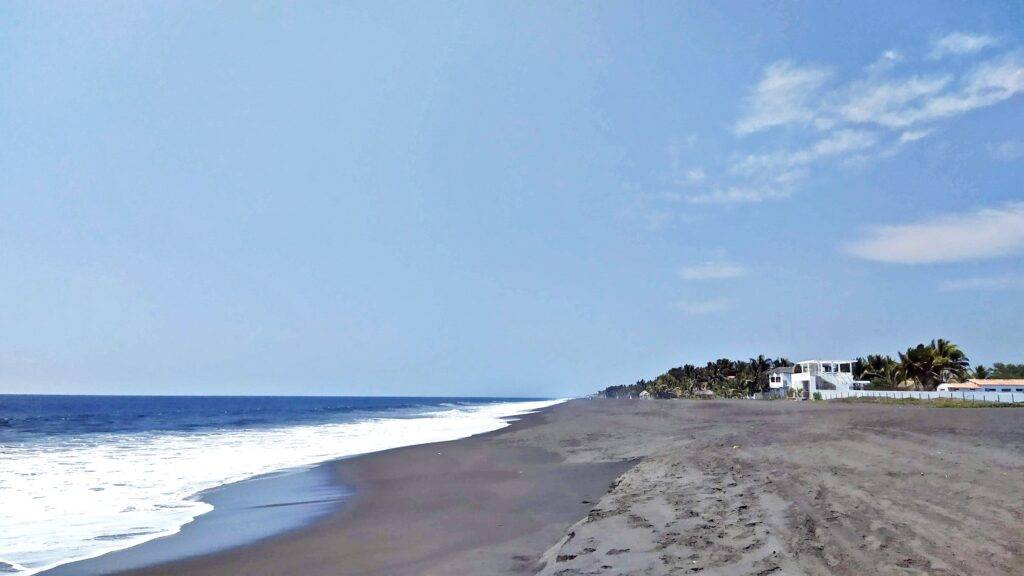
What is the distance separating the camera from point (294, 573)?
Result: 9.21 meters

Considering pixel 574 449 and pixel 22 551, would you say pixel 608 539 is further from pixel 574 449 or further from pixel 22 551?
pixel 574 449

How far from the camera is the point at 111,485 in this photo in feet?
59.5

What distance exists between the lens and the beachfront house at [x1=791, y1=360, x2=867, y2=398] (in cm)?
8162

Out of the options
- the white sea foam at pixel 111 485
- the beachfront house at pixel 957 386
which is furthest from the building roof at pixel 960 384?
the white sea foam at pixel 111 485

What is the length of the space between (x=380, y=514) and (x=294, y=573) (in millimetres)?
4756

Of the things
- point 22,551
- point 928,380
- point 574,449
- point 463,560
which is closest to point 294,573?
point 463,560

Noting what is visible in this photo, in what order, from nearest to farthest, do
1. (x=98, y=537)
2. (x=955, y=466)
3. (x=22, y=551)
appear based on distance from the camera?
(x=22, y=551), (x=98, y=537), (x=955, y=466)

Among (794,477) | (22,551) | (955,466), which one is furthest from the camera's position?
(955,466)

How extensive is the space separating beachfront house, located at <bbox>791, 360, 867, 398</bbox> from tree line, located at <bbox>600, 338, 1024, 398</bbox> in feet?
5.39

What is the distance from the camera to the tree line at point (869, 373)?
237 ft

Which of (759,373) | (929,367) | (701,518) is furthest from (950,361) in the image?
(701,518)

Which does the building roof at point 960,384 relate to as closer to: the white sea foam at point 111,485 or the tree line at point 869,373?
the tree line at point 869,373

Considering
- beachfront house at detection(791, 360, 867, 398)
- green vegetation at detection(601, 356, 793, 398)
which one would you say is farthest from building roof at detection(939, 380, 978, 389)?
green vegetation at detection(601, 356, 793, 398)

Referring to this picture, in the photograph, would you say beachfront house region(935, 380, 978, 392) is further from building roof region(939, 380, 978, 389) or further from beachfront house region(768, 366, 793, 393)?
beachfront house region(768, 366, 793, 393)
